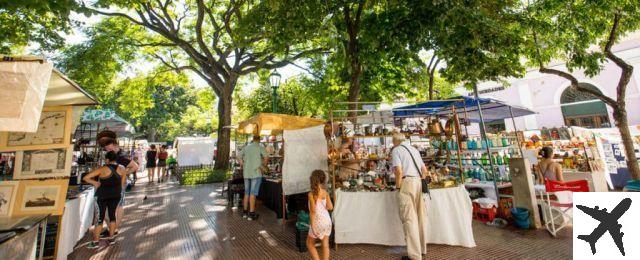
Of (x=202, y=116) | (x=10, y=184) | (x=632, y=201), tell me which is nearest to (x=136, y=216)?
(x=10, y=184)

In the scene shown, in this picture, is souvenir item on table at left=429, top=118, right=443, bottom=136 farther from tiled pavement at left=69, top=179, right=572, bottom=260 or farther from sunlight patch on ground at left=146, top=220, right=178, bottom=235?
sunlight patch on ground at left=146, top=220, right=178, bottom=235

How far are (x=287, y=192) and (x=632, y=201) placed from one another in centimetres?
514

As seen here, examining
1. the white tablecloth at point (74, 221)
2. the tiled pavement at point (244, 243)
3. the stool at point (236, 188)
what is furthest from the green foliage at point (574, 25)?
the white tablecloth at point (74, 221)

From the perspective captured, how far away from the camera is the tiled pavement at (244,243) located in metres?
4.52

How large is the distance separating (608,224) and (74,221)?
762 cm

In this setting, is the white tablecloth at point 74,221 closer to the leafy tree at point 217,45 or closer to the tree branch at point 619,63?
the leafy tree at point 217,45

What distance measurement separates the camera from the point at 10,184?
3.67 m

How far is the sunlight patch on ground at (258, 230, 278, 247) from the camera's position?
521 cm

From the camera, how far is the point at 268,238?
18.1 ft

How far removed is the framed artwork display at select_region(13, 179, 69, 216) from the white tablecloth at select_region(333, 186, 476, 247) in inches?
162

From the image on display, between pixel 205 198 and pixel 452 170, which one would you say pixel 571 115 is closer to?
pixel 452 170

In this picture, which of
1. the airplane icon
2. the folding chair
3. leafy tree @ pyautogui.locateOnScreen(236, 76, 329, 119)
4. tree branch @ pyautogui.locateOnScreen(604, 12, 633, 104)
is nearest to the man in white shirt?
the airplane icon

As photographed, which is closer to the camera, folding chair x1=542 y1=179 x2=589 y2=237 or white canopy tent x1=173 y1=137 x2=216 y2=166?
folding chair x1=542 y1=179 x2=589 y2=237

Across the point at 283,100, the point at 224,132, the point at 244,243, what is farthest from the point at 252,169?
the point at 283,100
